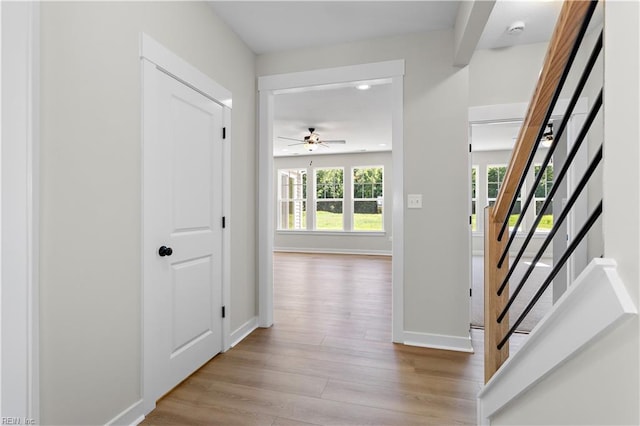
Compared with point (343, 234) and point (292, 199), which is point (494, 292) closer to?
point (343, 234)

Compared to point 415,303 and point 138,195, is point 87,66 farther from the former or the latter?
point 415,303

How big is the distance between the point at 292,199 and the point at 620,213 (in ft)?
27.2

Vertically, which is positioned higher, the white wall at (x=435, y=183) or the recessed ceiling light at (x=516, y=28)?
the recessed ceiling light at (x=516, y=28)

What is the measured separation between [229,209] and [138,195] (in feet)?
2.97

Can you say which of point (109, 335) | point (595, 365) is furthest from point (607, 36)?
point (109, 335)

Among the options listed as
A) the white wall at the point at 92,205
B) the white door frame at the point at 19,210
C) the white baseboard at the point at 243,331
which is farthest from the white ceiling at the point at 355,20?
the white baseboard at the point at 243,331

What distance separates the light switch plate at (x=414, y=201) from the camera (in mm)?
2748

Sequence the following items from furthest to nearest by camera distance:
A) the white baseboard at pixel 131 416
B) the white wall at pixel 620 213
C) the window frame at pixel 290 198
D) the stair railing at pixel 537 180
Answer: the window frame at pixel 290 198 → the white baseboard at pixel 131 416 → the stair railing at pixel 537 180 → the white wall at pixel 620 213

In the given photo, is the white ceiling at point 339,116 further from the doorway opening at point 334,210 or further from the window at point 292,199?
the window at point 292,199

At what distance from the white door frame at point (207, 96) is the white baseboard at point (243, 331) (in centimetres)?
9

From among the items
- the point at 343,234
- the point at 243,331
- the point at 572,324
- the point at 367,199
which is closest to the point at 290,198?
the point at 343,234

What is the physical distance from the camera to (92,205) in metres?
1.52

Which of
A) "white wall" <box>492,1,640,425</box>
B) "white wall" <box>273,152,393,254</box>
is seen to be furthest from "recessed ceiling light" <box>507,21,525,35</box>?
"white wall" <box>273,152,393,254</box>

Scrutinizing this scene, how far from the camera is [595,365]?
0.68 meters
